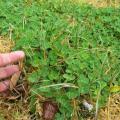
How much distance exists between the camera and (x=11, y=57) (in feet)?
8.52

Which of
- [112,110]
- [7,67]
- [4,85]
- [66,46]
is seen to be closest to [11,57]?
[7,67]

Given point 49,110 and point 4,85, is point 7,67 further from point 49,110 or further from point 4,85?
point 49,110

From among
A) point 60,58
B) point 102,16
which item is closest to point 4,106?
point 60,58

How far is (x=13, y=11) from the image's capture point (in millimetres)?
3234

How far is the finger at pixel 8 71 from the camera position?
2.59m

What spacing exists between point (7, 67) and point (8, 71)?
29 millimetres

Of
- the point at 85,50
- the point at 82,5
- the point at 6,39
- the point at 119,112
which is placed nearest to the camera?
the point at 119,112

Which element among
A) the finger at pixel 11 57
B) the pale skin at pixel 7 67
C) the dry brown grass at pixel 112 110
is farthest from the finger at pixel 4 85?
the dry brown grass at pixel 112 110

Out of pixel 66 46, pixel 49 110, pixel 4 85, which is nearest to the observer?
pixel 49 110

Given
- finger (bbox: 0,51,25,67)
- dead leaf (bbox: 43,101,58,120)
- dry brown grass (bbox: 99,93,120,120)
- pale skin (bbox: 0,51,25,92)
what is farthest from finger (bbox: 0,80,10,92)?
dry brown grass (bbox: 99,93,120,120)

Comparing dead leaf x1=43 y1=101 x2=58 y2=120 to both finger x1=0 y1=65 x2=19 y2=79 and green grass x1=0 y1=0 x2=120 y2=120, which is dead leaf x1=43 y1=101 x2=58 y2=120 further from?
finger x1=0 y1=65 x2=19 y2=79

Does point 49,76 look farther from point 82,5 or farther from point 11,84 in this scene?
point 82,5

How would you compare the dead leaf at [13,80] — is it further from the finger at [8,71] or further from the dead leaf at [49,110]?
the dead leaf at [49,110]

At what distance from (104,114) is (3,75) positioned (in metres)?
0.74
